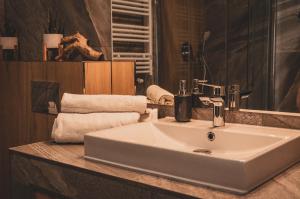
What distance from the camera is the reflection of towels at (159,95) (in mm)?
1917

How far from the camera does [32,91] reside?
2377 mm

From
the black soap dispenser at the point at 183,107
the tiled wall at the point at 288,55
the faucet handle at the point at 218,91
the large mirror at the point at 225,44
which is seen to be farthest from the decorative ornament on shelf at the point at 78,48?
the tiled wall at the point at 288,55

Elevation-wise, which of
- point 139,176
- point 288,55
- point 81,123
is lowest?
point 139,176

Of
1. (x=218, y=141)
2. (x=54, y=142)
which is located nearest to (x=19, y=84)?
(x=54, y=142)

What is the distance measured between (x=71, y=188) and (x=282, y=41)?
982mm

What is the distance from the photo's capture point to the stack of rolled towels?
1662 millimetres

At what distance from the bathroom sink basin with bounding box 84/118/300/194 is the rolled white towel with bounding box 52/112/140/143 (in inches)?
3.5

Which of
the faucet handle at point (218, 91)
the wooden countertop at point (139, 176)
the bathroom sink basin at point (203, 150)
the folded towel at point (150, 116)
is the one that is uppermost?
the faucet handle at point (218, 91)

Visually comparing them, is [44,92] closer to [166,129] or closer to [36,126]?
[36,126]

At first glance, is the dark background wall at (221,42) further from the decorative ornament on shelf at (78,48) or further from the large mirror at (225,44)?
the decorative ornament on shelf at (78,48)

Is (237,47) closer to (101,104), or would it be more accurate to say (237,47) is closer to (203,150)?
(203,150)

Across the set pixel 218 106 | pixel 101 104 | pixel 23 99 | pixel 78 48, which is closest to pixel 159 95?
pixel 101 104

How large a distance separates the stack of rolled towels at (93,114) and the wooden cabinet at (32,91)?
0.27 metres

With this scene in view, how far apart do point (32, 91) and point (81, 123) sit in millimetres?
838
